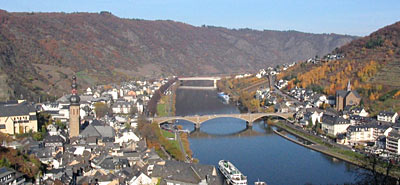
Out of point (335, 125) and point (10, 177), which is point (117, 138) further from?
point (335, 125)

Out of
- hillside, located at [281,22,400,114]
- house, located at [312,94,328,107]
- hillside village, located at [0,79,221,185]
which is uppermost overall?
hillside, located at [281,22,400,114]

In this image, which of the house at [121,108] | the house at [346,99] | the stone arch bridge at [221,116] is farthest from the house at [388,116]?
the house at [121,108]

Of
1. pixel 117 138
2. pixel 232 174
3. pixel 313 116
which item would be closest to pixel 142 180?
pixel 232 174

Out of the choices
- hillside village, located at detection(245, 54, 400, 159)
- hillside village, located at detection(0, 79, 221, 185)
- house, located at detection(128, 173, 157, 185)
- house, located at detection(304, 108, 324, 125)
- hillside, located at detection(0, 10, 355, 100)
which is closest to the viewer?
house, located at detection(128, 173, 157, 185)

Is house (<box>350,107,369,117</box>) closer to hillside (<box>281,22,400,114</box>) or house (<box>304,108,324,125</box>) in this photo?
hillside (<box>281,22,400,114</box>)

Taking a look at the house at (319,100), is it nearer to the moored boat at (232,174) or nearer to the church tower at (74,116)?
the moored boat at (232,174)

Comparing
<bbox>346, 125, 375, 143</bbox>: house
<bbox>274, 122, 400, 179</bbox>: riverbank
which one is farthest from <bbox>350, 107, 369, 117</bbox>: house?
<bbox>346, 125, 375, 143</bbox>: house
